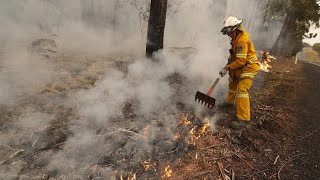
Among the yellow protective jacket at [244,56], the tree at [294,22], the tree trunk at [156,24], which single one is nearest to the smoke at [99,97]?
the tree trunk at [156,24]

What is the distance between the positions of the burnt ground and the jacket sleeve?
3.38ft

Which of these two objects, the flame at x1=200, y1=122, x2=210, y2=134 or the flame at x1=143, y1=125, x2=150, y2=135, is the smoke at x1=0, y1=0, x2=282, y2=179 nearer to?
the flame at x1=143, y1=125, x2=150, y2=135

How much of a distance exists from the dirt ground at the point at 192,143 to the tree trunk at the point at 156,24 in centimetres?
207

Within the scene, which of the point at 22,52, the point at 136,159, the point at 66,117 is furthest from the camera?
the point at 22,52

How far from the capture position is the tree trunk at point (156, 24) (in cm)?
651

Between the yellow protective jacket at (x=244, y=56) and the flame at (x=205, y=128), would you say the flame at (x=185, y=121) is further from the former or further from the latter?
the yellow protective jacket at (x=244, y=56)

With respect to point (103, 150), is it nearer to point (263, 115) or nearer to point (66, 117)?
point (66, 117)

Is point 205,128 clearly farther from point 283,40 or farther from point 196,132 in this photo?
point 283,40

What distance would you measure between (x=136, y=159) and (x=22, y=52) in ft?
20.5

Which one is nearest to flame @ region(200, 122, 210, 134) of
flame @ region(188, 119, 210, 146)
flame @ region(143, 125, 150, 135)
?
flame @ region(188, 119, 210, 146)

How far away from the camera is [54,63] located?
22.6ft

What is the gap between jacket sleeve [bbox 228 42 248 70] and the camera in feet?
14.0

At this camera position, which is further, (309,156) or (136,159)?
(309,156)

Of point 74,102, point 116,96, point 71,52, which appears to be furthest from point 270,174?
point 71,52
